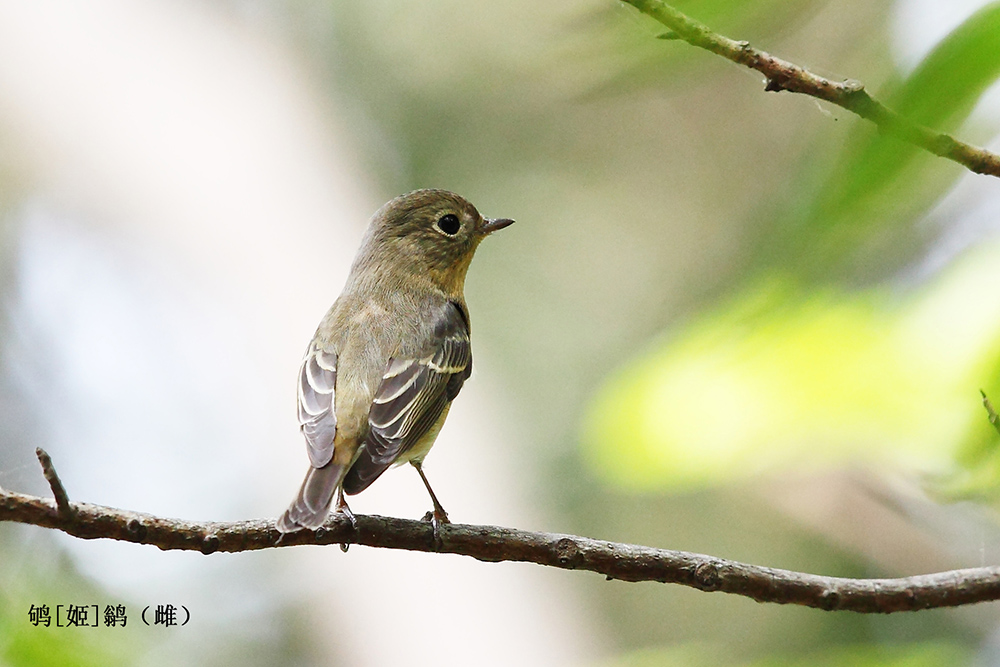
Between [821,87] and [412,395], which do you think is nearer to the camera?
[821,87]

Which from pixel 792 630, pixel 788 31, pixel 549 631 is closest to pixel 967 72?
pixel 788 31

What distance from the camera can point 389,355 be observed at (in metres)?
3.08

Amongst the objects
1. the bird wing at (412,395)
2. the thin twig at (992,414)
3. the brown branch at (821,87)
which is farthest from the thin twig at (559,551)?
the brown branch at (821,87)

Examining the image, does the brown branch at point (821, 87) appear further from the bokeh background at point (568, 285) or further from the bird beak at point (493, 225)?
the bird beak at point (493, 225)

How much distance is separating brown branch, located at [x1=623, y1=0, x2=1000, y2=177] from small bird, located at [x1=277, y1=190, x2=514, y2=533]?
1324mm

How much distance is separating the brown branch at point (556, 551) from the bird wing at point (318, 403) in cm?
39

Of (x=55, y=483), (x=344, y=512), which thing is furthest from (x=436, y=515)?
(x=55, y=483)

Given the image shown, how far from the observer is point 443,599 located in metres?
5.07

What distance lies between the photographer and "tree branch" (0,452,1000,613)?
1703 mm

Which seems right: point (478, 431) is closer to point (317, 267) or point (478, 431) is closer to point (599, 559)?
point (317, 267)

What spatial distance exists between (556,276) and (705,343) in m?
7.52

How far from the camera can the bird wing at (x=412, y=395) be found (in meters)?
2.65

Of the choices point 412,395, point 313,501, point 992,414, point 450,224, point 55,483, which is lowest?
point 55,483

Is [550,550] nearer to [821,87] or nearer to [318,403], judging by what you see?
[318,403]
